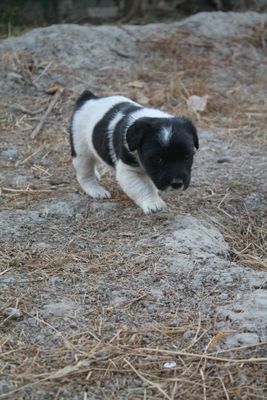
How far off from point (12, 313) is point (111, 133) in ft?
8.13

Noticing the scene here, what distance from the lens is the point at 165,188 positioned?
6.08 meters

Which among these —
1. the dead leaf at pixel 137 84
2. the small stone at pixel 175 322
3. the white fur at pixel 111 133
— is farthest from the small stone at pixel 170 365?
the dead leaf at pixel 137 84

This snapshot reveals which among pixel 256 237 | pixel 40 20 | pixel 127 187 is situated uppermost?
pixel 127 187

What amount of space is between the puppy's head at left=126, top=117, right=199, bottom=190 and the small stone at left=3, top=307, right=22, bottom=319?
1834 millimetres

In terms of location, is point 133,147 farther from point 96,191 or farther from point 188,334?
point 188,334

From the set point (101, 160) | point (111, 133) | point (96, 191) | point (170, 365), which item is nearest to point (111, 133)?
point (111, 133)

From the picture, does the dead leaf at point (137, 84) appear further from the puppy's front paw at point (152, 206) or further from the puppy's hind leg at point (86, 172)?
the puppy's front paw at point (152, 206)

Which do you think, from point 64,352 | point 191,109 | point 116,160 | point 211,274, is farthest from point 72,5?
point 64,352

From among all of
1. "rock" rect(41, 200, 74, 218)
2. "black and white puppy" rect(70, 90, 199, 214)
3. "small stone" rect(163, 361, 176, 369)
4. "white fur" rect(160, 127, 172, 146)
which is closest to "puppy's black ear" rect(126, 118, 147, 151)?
"black and white puppy" rect(70, 90, 199, 214)

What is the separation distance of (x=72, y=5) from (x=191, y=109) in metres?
5.53

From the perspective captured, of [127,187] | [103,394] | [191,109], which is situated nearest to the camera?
[103,394]

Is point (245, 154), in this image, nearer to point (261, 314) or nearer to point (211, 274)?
point (211, 274)

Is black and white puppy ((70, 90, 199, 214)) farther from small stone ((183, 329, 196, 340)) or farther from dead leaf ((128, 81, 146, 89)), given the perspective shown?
dead leaf ((128, 81, 146, 89))

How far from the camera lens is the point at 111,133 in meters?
6.73
